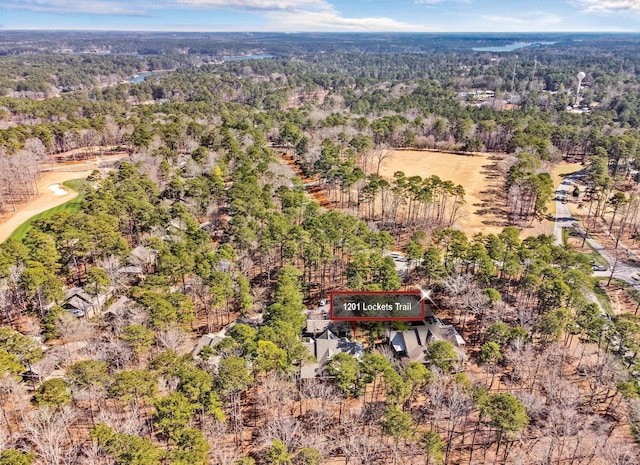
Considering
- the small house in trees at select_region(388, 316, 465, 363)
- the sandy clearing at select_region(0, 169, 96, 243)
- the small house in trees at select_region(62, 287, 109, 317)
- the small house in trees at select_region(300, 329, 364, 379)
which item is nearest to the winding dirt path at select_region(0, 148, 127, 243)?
the sandy clearing at select_region(0, 169, 96, 243)

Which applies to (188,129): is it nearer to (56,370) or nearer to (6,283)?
(6,283)

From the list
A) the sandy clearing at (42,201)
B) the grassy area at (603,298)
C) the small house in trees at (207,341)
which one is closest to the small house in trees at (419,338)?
the small house in trees at (207,341)

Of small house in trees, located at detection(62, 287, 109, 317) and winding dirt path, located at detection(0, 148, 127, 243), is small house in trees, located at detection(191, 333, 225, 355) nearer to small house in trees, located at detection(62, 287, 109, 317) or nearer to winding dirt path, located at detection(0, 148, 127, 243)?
small house in trees, located at detection(62, 287, 109, 317)

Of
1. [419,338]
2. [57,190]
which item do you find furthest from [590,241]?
[57,190]

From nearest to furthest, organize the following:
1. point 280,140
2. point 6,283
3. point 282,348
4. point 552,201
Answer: point 282,348 < point 6,283 < point 552,201 < point 280,140

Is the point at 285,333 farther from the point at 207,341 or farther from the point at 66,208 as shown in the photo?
the point at 66,208

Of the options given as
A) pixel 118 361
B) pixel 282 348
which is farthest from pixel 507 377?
pixel 118 361
